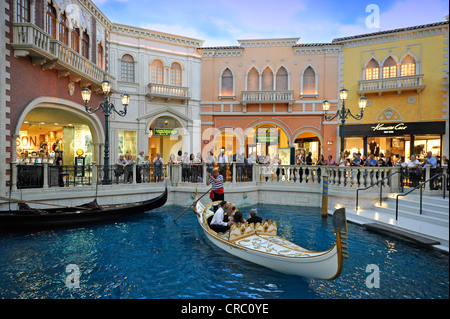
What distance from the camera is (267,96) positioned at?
49.6 feet

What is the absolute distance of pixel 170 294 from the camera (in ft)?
13.5

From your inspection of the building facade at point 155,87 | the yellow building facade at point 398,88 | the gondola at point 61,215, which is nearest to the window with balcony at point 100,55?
the building facade at point 155,87

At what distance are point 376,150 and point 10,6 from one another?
15857 mm

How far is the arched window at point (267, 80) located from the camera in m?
15.4

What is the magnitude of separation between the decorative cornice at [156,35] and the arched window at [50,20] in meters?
3.95

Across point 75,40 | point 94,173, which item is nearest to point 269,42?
point 75,40

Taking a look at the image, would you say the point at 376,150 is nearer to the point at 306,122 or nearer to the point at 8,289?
the point at 306,122

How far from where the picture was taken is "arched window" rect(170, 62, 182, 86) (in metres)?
15.1

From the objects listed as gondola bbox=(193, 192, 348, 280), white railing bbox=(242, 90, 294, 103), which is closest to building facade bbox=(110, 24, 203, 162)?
white railing bbox=(242, 90, 294, 103)

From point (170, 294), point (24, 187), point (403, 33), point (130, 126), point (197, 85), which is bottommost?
point (170, 294)

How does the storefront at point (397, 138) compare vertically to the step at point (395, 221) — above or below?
above

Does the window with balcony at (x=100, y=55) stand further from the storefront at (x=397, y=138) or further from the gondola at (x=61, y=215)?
the storefront at (x=397, y=138)

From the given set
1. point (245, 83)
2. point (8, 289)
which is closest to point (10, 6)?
point (8, 289)

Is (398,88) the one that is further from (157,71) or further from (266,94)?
(157,71)
